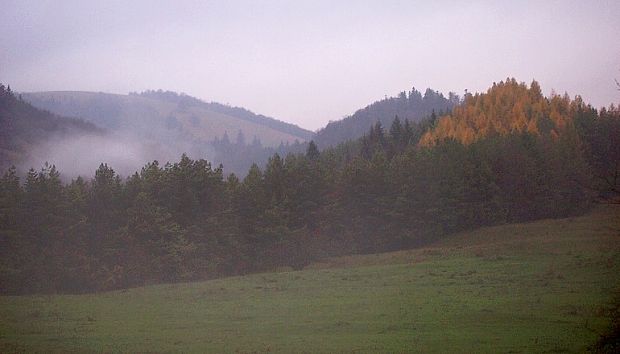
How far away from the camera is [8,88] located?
164m

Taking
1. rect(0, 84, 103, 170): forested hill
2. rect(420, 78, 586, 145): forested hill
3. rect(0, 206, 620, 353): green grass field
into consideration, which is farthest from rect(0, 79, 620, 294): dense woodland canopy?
rect(0, 84, 103, 170): forested hill

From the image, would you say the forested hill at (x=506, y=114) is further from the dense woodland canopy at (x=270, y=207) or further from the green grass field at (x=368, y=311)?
the green grass field at (x=368, y=311)

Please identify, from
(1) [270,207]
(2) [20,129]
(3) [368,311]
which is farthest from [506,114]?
(2) [20,129]

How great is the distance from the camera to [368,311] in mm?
27938

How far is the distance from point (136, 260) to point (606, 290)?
43430 mm

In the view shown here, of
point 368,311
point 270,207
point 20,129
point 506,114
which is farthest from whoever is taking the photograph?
point 20,129

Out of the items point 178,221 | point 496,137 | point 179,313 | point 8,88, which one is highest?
point 8,88

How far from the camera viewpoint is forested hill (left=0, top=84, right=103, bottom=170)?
14438 cm

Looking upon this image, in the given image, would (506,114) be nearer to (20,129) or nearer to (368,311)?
(368,311)

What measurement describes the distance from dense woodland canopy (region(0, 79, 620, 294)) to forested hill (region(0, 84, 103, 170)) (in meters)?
84.4

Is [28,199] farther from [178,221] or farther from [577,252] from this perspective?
[577,252]

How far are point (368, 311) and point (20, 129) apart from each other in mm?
159207

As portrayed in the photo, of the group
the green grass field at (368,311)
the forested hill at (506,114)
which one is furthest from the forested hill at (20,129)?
the green grass field at (368,311)

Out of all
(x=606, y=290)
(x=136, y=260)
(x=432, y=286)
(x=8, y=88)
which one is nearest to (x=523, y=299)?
(x=606, y=290)
